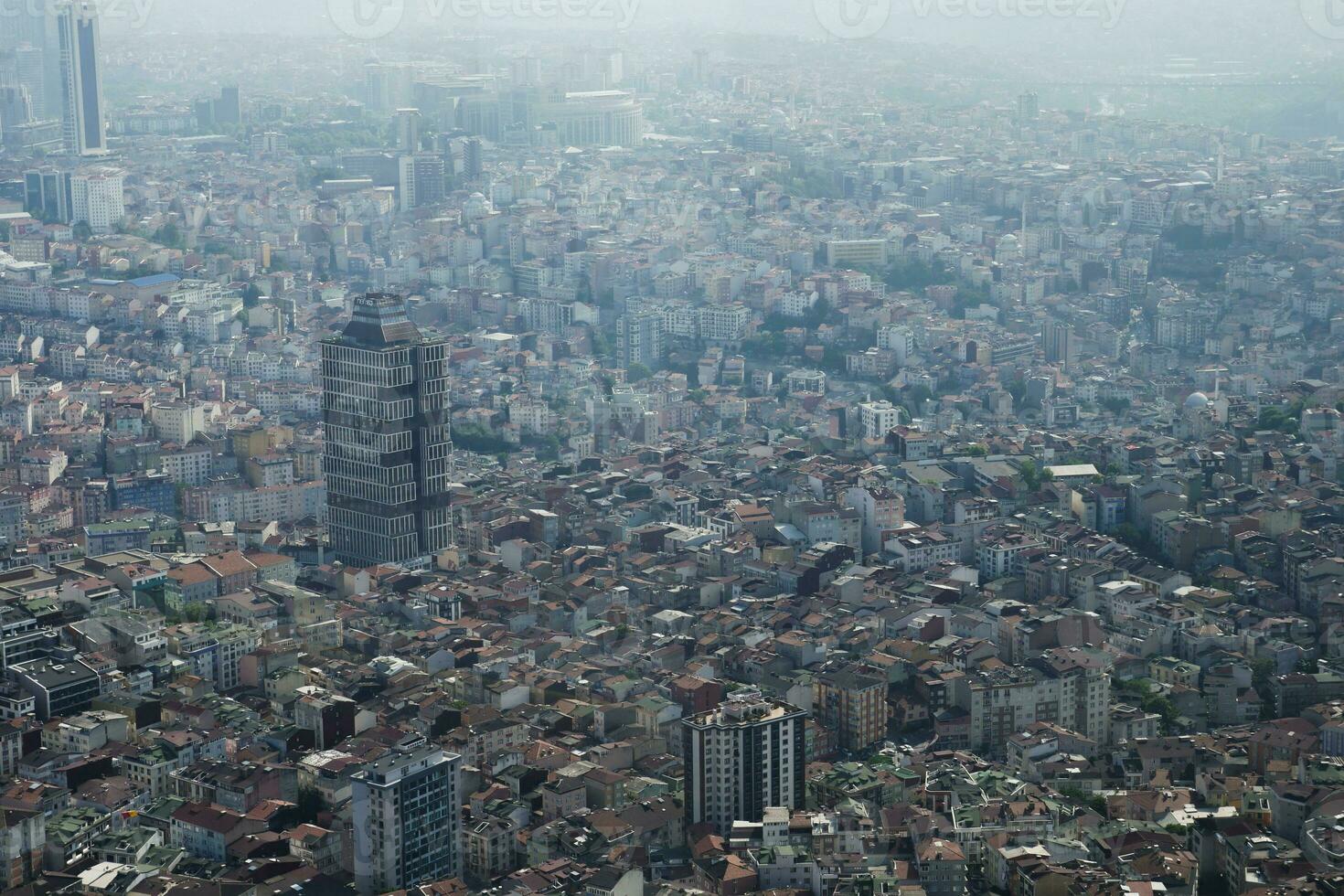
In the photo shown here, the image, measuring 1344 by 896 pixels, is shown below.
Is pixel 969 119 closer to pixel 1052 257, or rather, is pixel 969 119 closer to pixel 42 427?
pixel 1052 257

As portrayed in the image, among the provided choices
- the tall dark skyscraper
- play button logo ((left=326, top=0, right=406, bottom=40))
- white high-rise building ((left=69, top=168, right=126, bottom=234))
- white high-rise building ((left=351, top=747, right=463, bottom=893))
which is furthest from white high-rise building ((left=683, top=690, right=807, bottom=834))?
play button logo ((left=326, top=0, right=406, bottom=40))

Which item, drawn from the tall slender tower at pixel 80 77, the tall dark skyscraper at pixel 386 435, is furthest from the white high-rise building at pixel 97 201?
the tall dark skyscraper at pixel 386 435

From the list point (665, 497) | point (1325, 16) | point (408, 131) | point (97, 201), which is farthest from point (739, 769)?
point (1325, 16)

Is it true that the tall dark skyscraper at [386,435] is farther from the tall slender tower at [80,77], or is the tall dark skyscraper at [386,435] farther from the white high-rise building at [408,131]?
the tall slender tower at [80,77]

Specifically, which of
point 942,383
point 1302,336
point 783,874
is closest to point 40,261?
point 942,383

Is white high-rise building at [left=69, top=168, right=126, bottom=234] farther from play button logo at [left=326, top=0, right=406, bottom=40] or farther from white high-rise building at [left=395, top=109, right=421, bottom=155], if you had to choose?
play button logo at [left=326, top=0, right=406, bottom=40]
